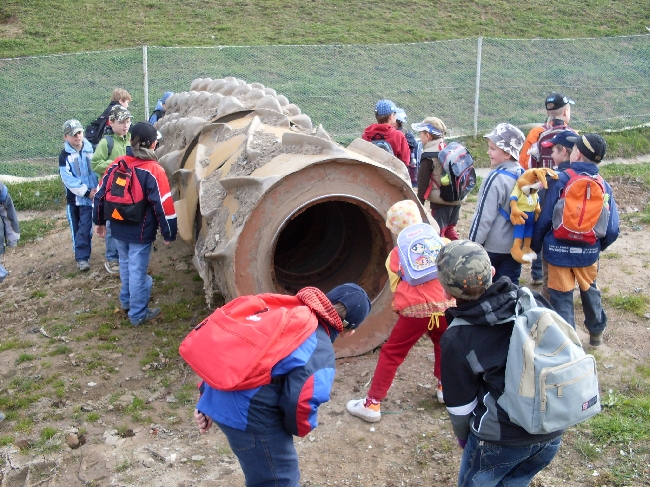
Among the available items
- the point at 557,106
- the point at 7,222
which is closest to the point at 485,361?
the point at 557,106

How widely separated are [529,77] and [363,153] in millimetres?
9500

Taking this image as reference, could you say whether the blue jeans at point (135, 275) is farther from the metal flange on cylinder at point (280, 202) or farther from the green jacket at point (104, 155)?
the green jacket at point (104, 155)

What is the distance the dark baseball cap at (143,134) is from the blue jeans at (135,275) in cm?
84

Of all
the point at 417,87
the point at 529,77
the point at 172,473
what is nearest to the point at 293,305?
the point at 172,473

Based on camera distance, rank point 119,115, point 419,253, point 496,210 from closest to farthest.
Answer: point 419,253
point 496,210
point 119,115

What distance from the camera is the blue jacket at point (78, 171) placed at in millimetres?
6453

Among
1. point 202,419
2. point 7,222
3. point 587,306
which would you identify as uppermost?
point 202,419

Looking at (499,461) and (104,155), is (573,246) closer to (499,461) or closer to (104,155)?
(499,461)

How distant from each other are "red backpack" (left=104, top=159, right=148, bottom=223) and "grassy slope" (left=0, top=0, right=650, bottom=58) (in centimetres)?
1207

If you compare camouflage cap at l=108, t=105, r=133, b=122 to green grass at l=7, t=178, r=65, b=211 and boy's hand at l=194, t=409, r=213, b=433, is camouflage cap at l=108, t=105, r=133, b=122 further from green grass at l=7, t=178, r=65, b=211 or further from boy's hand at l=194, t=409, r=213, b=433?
boy's hand at l=194, t=409, r=213, b=433

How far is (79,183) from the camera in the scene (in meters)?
6.52

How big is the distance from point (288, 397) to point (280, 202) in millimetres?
1968

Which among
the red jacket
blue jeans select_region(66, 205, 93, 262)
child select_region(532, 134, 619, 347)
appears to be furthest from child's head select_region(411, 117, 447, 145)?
blue jeans select_region(66, 205, 93, 262)

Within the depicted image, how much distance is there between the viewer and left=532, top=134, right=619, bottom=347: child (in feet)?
15.0
